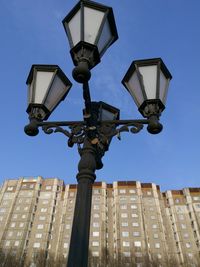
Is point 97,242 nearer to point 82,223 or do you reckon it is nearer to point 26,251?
point 26,251

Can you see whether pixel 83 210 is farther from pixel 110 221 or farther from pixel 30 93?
pixel 110 221

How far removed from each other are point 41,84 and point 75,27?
0.84 m

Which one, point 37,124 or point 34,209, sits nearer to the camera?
point 37,124

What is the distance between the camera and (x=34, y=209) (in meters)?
58.6

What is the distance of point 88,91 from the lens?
2.97m

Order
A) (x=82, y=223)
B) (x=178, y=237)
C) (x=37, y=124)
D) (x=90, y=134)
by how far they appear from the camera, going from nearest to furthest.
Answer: (x=82, y=223) < (x=90, y=134) < (x=37, y=124) < (x=178, y=237)

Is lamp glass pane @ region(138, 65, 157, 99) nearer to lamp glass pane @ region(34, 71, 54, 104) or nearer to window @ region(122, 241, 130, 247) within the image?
lamp glass pane @ region(34, 71, 54, 104)

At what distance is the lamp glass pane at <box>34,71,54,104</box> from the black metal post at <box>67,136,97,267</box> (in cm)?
80

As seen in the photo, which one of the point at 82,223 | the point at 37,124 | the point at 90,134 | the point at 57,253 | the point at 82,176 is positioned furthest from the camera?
the point at 57,253

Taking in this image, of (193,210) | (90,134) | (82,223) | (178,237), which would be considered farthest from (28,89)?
(193,210)

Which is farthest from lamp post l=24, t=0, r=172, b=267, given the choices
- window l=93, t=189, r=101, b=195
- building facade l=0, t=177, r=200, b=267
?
window l=93, t=189, r=101, b=195

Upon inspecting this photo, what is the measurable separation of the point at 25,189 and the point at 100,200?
1704 centimetres

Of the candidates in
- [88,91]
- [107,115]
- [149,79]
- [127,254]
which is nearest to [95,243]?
[127,254]

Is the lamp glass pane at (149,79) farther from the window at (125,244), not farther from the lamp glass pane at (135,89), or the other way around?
the window at (125,244)
